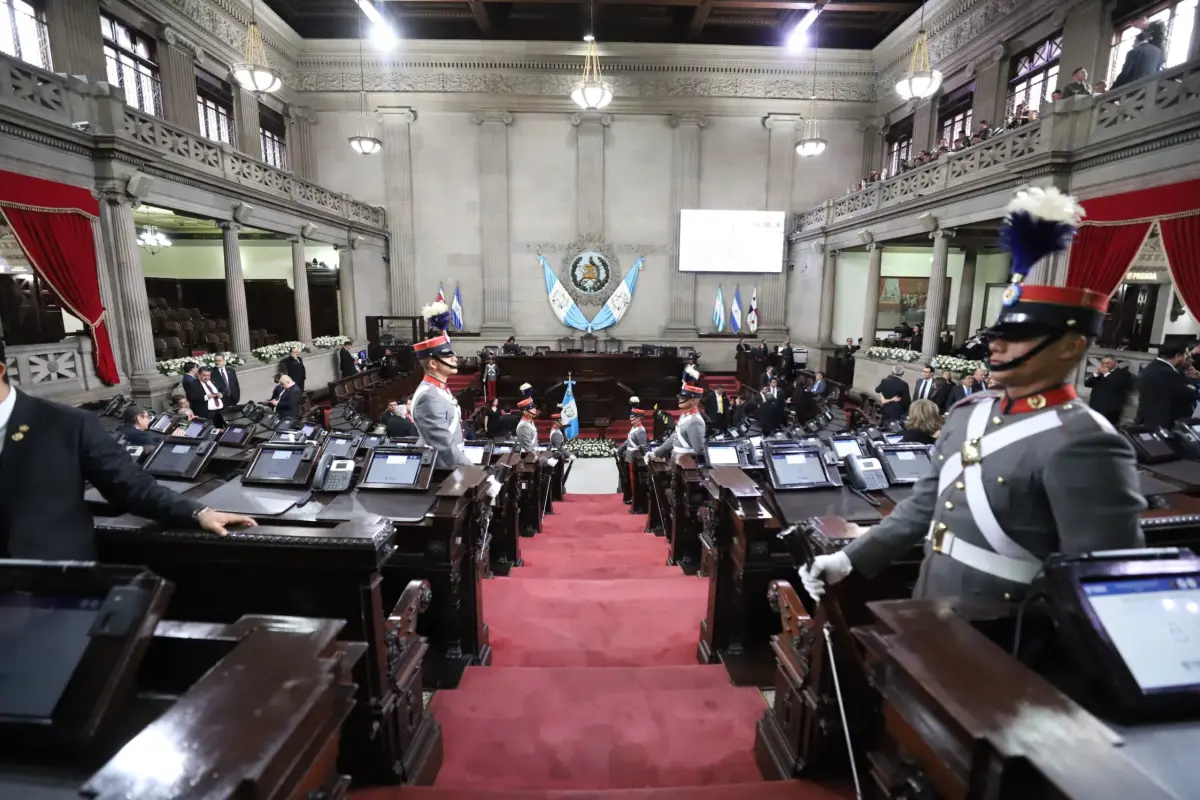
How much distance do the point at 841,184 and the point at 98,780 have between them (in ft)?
62.0

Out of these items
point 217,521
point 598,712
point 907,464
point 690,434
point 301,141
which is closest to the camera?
point 217,521

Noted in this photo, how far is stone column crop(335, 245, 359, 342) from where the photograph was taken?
15.4 meters

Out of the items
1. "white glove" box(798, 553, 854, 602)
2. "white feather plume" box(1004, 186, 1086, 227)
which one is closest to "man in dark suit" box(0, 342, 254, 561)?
"white glove" box(798, 553, 854, 602)

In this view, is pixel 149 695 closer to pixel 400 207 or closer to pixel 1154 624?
pixel 1154 624

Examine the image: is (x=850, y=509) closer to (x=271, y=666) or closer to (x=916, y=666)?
(x=916, y=666)

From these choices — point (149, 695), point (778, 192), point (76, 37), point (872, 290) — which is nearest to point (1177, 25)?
point (872, 290)

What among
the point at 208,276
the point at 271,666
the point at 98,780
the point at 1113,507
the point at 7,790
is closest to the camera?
the point at 98,780

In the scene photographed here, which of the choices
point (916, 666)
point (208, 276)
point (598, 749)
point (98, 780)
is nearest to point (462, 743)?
point (598, 749)

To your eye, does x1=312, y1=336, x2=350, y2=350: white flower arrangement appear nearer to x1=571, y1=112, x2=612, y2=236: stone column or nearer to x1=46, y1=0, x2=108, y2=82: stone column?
x1=46, y1=0, x2=108, y2=82: stone column

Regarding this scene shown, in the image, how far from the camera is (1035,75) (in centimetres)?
1098

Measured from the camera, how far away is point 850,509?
3072mm

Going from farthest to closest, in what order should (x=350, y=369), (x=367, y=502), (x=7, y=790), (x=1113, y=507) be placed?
(x=350, y=369), (x=367, y=502), (x=1113, y=507), (x=7, y=790)

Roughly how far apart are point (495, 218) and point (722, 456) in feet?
45.8

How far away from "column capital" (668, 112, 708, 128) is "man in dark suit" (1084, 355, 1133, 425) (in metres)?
12.4
